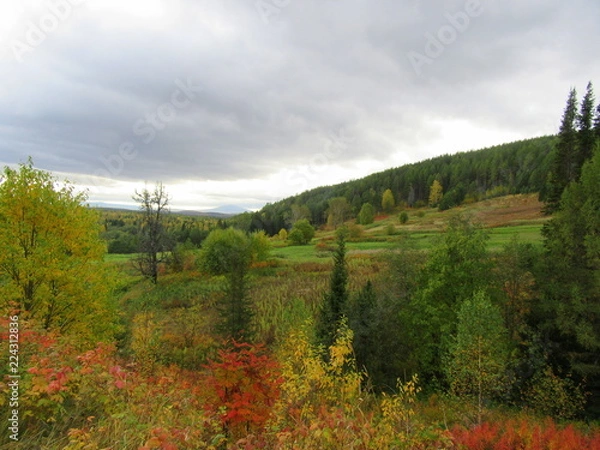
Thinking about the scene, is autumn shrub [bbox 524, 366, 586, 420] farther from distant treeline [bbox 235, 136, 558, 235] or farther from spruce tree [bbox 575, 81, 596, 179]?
distant treeline [bbox 235, 136, 558, 235]

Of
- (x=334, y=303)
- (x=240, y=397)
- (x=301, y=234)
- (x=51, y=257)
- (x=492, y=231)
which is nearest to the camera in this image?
(x=240, y=397)

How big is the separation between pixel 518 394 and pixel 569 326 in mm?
5011

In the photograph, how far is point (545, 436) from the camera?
8133 millimetres

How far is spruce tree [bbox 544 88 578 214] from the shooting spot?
28.8m

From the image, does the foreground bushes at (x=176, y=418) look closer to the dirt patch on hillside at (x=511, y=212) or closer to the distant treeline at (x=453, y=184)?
the dirt patch on hillside at (x=511, y=212)

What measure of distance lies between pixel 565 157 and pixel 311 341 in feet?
103

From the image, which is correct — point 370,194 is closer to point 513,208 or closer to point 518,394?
point 513,208

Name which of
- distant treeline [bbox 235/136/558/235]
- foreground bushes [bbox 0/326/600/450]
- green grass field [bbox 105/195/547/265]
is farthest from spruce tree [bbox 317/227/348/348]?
distant treeline [bbox 235/136/558/235]

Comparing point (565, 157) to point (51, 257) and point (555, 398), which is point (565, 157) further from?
point (51, 257)

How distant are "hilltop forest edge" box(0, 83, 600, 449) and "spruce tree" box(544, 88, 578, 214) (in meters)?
0.16

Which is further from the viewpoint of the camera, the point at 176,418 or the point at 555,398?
the point at 555,398

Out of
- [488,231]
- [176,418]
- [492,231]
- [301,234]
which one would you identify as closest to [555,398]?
[176,418]

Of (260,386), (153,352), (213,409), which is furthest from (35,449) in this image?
(153,352)

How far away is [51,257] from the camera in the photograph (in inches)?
460
